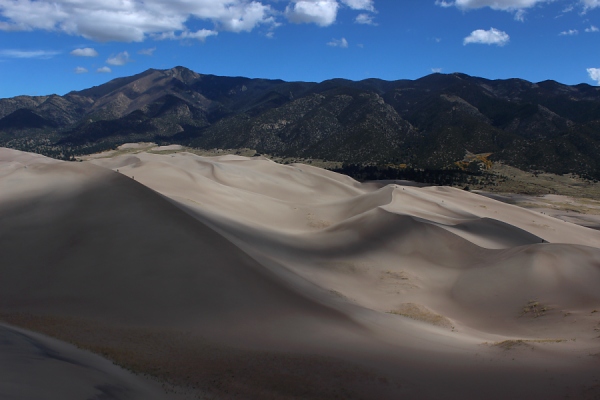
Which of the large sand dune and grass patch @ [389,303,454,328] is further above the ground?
the large sand dune

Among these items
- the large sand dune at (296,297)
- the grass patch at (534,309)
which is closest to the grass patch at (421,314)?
the large sand dune at (296,297)

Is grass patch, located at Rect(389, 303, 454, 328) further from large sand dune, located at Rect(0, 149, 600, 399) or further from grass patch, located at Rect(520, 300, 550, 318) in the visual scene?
grass patch, located at Rect(520, 300, 550, 318)

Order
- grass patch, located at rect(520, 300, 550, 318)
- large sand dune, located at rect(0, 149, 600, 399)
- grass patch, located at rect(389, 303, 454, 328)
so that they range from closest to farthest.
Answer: large sand dune, located at rect(0, 149, 600, 399) → grass patch, located at rect(389, 303, 454, 328) → grass patch, located at rect(520, 300, 550, 318)

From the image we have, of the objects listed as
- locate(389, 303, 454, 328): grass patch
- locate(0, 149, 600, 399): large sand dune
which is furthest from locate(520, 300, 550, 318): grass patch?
locate(389, 303, 454, 328): grass patch

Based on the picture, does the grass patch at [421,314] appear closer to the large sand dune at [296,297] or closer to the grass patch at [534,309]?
the large sand dune at [296,297]

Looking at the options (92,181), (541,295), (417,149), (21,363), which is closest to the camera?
(21,363)

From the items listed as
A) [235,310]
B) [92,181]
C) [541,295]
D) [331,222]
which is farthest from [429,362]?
[331,222]

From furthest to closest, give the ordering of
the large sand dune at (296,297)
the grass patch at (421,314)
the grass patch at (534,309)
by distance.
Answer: the grass patch at (534,309) < the grass patch at (421,314) < the large sand dune at (296,297)

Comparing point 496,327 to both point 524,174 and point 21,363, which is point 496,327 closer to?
point 21,363
